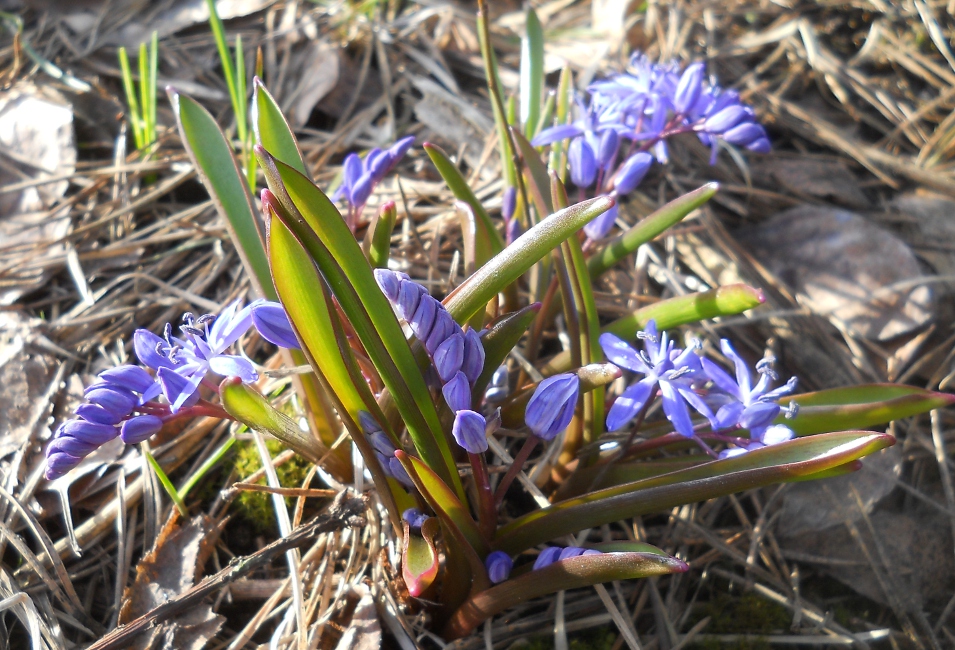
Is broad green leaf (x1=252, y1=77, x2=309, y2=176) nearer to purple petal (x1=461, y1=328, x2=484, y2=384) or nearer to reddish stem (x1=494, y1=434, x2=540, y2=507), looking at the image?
purple petal (x1=461, y1=328, x2=484, y2=384)

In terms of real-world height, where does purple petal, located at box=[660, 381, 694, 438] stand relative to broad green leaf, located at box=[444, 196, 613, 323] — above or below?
below

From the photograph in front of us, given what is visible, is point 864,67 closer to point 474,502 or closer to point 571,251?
point 571,251

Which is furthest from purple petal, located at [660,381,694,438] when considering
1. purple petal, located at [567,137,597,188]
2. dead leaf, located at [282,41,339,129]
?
dead leaf, located at [282,41,339,129]

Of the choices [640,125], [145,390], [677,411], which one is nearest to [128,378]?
[145,390]

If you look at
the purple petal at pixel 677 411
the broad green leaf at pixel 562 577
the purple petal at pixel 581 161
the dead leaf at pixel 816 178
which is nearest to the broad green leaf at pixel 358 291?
the broad green leaf at pixel 562 577

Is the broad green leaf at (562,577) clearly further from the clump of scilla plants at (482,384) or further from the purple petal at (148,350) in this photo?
the purple petal at (148,350)

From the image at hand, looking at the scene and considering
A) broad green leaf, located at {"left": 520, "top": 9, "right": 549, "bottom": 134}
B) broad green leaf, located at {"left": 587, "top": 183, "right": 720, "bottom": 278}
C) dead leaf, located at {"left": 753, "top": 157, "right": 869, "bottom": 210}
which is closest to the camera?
broad green leaf, located at {"left": 587, "top": 183, "right": 720, "bottom": 278}

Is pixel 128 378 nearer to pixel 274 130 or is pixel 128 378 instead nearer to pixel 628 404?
pixel 274 130
